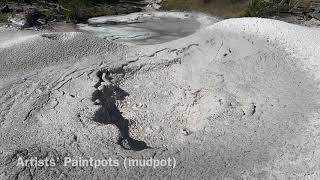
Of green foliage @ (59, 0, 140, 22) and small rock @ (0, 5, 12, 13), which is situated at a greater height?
small rock @ (0, 5, 12, 13)

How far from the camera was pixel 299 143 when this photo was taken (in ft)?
28.7

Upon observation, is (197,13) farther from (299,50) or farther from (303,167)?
(303,167)

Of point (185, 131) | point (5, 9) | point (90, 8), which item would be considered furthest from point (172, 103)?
point (90, 8)

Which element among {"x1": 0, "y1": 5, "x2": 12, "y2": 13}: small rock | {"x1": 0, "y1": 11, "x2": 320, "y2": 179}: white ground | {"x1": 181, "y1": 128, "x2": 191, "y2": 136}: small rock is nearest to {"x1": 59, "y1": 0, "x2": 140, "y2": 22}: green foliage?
{"x1": 0, "y1": 5, "x2": 12, "y2": 13}: small rock

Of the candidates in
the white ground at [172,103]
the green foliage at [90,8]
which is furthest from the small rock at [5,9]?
the white ground at [172,103]

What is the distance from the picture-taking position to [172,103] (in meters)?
12.2

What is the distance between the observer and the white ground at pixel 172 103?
27.3ft

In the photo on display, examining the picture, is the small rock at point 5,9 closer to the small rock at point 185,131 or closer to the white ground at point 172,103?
the white ground at point 172,103

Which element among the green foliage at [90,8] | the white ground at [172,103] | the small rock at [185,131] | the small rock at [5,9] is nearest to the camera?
the white ground at [172,103]

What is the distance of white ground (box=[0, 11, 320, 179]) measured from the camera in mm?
8336

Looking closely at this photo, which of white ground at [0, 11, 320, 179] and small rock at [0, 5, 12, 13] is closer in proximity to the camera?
white ground at [0, 11, 320, 179]

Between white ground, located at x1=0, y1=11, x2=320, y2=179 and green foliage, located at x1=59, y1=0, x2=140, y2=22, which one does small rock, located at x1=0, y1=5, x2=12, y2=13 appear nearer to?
green foliage, located at x1=59, y1=0, x2=140, y2=22

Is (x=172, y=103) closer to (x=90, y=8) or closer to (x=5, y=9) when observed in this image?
(x=5, y=9)

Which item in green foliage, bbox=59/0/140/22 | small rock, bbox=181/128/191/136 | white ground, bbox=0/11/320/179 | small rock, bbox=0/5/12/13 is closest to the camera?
white ground, bbox=0/11/320/179
